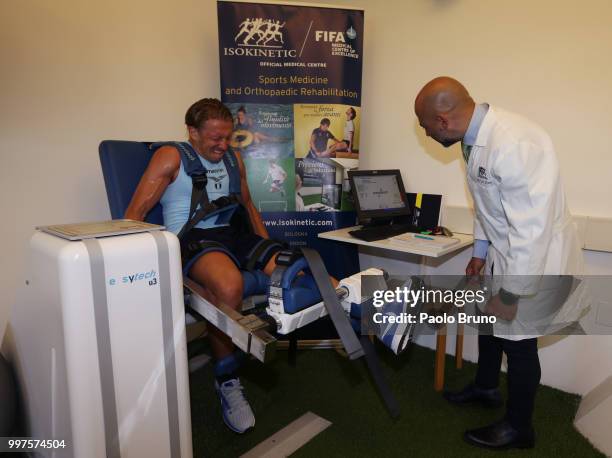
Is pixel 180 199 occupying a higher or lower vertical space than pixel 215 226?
higher

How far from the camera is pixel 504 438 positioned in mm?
1756

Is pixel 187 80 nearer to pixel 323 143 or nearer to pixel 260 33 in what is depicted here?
pixel 260 33

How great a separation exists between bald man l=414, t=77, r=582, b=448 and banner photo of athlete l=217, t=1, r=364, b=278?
0.98m

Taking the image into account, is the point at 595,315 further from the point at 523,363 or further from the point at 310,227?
the point at 310,227

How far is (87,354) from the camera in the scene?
1.04 meters

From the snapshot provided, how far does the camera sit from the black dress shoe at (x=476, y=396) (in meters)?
2.07

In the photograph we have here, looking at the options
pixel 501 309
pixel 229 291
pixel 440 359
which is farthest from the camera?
pixel 440 359

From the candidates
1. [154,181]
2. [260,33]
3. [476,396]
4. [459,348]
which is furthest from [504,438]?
[260,33]

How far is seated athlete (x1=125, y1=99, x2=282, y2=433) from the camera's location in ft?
5.88

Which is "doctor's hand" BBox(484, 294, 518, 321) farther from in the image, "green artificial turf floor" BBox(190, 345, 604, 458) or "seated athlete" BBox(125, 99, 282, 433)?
"seated athlete" BBox(125, 99, 282, 433)

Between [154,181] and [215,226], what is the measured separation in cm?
36

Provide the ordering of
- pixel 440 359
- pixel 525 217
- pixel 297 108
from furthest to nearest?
pixel 297 108 < pixel 440 359 < pixel 525 217

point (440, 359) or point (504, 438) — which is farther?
point (440, 359)

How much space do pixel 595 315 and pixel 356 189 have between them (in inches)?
54.7
